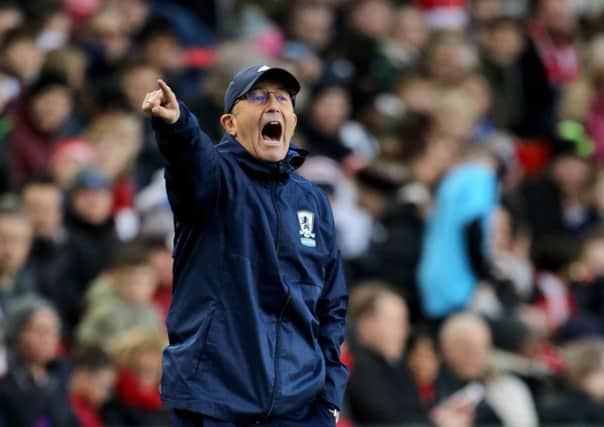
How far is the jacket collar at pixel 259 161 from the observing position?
579cm

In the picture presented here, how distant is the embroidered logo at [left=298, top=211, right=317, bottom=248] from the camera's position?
19.3 ft

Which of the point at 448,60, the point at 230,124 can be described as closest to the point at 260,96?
the point at 230,124

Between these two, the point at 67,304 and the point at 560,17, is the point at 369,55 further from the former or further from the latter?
the point at 67,304

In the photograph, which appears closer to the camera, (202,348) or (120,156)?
(202,348)

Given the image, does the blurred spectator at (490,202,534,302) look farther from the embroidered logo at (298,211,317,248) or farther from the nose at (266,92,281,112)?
the nose at (266,92,281,112)

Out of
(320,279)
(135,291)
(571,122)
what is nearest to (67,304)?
(135,291)

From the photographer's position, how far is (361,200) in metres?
12.2

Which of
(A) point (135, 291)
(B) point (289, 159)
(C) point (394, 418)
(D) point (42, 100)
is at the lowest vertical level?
(C) point (394, 418)

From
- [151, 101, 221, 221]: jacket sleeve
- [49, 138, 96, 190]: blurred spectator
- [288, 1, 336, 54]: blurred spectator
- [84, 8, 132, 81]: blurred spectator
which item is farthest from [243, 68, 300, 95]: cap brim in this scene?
[288, 1, 336, 54]: blurred spectator

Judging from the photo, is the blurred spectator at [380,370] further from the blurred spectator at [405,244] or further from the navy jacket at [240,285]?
the navy jacket at [240,285]

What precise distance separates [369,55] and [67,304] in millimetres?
5037

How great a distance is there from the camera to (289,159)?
5.89 meters

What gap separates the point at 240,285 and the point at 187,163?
1.53 feet

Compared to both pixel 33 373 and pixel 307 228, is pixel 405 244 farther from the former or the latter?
pixel 307 228
